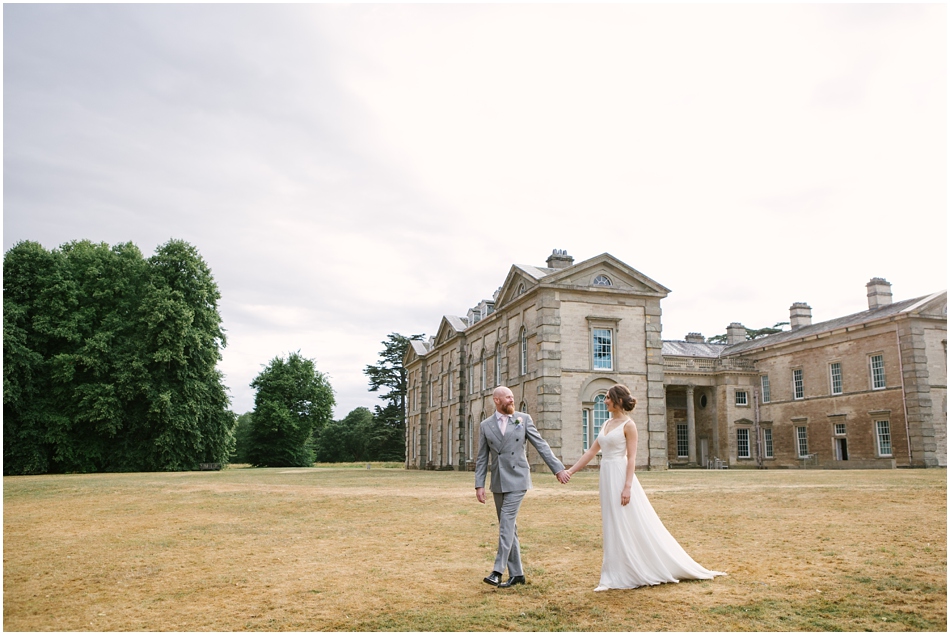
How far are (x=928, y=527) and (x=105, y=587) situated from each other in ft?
36.2

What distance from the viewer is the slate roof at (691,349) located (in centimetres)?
5195

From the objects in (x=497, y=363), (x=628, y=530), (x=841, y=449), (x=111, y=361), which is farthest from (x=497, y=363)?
(x=628, y=530)

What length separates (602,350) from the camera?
35.1 meters

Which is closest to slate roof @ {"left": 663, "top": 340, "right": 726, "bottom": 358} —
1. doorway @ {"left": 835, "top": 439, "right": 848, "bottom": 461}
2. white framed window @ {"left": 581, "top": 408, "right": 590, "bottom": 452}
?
doorway @ {"left": 835, "top": 439, "right": 848, "bottom": 461}

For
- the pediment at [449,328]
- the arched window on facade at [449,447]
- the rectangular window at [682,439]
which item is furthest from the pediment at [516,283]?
the rectangular window at [682,439]

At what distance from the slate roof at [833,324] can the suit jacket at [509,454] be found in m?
36.4

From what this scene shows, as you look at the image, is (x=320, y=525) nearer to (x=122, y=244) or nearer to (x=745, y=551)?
(x=745, y=551)

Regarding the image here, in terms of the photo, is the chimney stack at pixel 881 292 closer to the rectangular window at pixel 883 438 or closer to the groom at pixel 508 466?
the rectangular window at pixel 883 438

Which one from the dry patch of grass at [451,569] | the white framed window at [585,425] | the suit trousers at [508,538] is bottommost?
the dry patch of grass at [451,569]

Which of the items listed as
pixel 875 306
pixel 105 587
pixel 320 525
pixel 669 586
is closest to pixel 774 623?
pixel 669 586

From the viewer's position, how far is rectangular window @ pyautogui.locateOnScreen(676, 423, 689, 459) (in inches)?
1983

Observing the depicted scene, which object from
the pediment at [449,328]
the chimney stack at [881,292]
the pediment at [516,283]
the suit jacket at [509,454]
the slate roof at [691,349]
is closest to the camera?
the suit jacket at [509,454]

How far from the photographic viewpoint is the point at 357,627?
5875 millimetres

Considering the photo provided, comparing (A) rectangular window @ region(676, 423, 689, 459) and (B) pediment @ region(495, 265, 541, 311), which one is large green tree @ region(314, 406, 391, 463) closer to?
(A) rectangular window @ region(676, 423, 689, 459)
